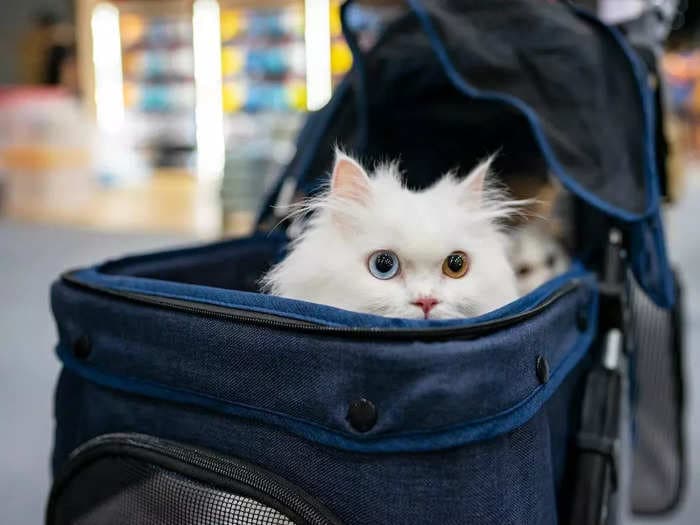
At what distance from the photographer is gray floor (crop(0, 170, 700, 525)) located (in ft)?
5.00

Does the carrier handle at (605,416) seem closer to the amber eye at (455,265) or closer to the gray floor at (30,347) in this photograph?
the amber eye at (455,265)

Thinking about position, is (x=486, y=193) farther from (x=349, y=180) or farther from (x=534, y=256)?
(x=534, y=256)

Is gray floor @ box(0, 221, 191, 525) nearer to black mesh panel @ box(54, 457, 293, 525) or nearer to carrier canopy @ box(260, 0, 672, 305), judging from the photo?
black mesh panel @ box(54, 457, 293, 525)

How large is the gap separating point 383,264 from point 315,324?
13 cm

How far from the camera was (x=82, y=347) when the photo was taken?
30.5 inches

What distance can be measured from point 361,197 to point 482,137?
23.5 inches

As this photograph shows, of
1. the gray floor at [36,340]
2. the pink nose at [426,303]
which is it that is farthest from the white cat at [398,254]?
the gray floor at [36,340]

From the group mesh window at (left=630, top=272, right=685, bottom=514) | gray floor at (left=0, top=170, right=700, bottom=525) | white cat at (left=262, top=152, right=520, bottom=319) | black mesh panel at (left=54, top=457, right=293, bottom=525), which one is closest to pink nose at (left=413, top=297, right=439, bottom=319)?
white cat at (left=262, top=152, right=520, bottom=319)

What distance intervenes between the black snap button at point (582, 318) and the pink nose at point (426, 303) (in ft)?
0.83

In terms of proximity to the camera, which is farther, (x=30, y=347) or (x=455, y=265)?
(x=30, y=347)

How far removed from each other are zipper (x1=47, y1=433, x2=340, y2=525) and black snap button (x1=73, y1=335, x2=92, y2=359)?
96mm

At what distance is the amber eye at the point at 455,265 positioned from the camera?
0.72m

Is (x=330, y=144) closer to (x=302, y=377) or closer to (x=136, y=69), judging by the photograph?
(x=302, y=377)

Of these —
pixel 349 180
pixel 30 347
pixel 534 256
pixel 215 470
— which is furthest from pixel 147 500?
pixel 30 347
